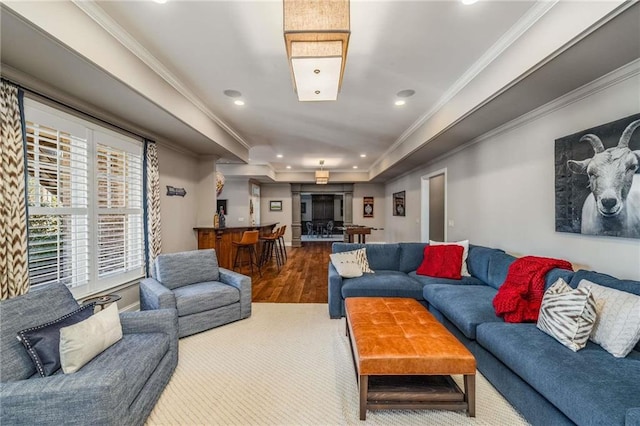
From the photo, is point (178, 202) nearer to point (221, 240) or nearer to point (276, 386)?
point (221, 240)

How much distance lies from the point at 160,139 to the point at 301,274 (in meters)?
3.60

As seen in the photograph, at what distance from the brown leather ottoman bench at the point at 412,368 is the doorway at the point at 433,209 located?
476cm

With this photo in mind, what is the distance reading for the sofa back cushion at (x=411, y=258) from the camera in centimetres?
390

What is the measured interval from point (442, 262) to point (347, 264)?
1.26 m

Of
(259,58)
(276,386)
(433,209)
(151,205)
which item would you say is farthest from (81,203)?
(433,209)

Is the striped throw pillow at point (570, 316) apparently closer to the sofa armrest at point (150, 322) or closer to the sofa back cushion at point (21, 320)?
the sofa armrest at point (150, 322)

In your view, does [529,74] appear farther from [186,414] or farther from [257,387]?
[186,414]

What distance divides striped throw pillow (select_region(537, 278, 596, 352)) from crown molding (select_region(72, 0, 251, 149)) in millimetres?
3851

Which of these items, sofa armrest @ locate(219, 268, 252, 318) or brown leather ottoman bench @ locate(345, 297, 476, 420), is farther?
sofa armrest @ locate(219, 268, 252, 318)

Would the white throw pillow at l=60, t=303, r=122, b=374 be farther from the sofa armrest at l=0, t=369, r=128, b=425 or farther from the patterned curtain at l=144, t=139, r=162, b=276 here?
the patterned curtain at l=144, t=139, r=162, b=276

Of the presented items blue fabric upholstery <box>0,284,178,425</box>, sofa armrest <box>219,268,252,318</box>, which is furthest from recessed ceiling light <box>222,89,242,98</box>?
blue fabric upholstery <box>0,284,178,425</box>

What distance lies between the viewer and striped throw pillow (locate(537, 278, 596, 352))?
5.51ft

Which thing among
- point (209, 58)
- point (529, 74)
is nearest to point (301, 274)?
point (209, 58)

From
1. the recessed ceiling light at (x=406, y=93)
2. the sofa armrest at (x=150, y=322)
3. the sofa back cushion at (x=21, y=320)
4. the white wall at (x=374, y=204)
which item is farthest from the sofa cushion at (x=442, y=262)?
the white wall at (x=374, y=204)
